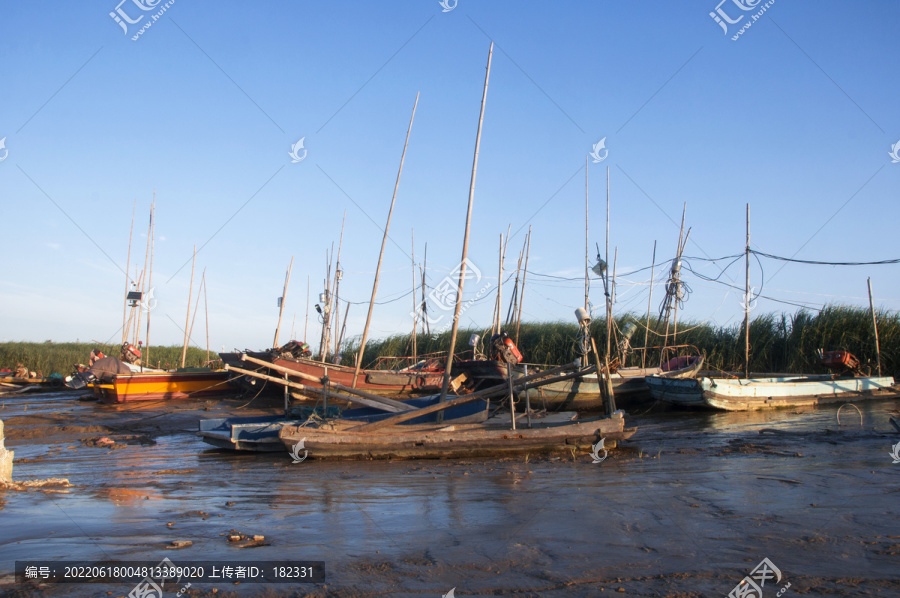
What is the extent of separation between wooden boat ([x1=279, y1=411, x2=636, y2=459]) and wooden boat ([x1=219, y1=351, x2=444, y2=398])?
938 cm

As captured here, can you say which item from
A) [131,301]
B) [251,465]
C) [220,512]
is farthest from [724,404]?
[131,301]

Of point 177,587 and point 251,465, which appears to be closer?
point 177,587

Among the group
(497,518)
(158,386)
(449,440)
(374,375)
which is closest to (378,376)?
(374,375)

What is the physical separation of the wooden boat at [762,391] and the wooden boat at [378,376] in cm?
770

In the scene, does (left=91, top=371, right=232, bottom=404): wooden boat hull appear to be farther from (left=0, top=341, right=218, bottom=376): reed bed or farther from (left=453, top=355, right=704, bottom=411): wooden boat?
(left=0, top=341, right=218, bottom=376): reed bed

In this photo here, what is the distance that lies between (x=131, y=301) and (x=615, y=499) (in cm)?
2264

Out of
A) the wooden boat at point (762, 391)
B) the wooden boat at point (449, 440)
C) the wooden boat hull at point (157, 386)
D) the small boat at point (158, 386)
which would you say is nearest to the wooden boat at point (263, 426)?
the wooden boat at point (449, 440)

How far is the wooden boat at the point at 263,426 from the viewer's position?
10.8 m

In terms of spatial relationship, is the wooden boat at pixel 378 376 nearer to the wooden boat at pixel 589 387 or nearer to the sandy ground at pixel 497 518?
the wooden boat at pixel 589 387

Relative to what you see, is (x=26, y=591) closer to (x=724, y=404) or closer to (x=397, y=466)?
(x=397, y=466)

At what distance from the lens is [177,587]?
161 inches

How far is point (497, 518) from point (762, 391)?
538 inches

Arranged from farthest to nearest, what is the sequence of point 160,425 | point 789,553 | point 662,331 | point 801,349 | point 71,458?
1. point 662,331
2. point 801,349
3. point 160,425
4. point 71,458
5. point 789,553

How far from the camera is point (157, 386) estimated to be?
70.3 ft
